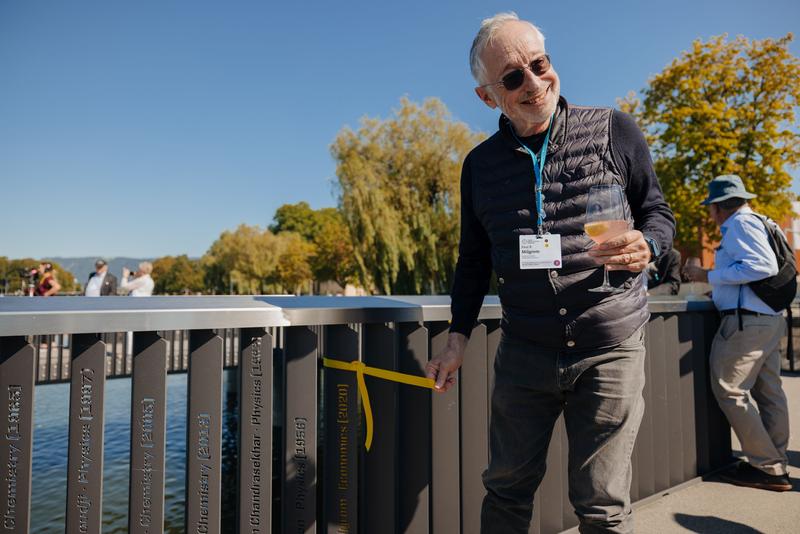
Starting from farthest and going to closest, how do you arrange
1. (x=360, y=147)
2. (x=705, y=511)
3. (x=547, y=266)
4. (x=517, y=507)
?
(x=360, y=147)
(x=705, y=511)
(x=517, y=507)
(x=547, y=266)

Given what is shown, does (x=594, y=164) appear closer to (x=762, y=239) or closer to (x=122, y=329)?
(x=122, y=329)

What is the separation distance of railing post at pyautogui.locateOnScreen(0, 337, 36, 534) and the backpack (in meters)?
3.92

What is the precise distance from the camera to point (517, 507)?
6.21ft

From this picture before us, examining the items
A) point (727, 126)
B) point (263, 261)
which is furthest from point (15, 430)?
point (263, 261)

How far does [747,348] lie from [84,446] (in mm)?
3741

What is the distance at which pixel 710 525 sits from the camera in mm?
→ 2955

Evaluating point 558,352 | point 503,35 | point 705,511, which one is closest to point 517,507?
point 558,352

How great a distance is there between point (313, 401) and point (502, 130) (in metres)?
1.19

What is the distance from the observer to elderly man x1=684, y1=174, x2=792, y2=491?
351cm

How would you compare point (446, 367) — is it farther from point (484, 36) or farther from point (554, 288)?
point (484, 36)

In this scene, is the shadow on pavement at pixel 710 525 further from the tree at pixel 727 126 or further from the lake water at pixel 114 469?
the tree at pixel 727 126

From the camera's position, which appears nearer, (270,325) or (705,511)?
(270,325)

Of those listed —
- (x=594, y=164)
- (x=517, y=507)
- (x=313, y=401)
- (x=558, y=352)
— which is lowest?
(x=517, y=507)

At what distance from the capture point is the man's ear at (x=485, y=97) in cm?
196
